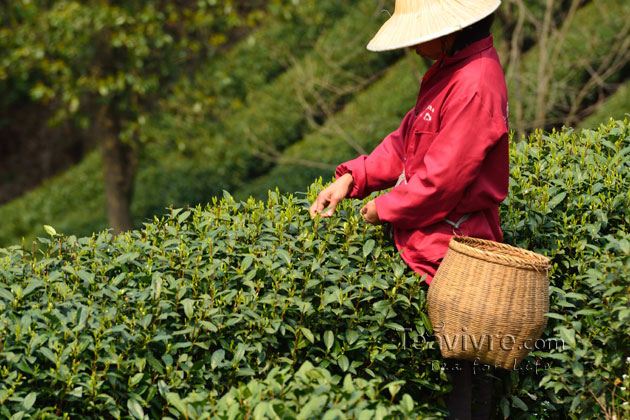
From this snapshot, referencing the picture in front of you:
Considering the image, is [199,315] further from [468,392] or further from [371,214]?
[468,392]

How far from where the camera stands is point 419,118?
9.23 ft

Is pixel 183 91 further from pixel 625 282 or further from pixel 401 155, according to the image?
pixel 625 282

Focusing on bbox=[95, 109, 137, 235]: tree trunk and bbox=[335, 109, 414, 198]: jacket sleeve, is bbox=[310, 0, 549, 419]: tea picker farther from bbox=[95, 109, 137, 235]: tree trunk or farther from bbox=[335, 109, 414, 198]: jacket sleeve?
bbox=[95, 109, 137, 235]: tree trunk

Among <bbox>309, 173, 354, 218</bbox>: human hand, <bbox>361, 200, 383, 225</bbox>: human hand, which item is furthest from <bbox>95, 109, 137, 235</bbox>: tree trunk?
<bbox>361, 200, 383, 225</bbox>: human hand

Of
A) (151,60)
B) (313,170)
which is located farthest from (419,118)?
(313,170)

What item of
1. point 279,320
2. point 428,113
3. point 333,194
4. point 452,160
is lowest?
point 279,320

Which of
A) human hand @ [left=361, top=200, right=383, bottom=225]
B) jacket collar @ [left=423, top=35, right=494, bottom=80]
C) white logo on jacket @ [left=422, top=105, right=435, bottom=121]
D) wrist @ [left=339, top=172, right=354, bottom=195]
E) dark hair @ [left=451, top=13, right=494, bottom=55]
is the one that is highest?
dark hair @ [left=451, top=13, right=494, bottom=55]

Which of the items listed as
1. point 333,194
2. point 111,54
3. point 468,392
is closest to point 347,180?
point 333,194

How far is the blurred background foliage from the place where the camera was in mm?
7992

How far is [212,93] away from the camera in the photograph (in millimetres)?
9906

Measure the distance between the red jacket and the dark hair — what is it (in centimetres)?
3

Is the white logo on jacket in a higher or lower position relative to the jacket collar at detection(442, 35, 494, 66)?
lower

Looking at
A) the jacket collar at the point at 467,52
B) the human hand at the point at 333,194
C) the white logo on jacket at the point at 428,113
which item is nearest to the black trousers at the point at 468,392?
the human hand at the point at 333,194

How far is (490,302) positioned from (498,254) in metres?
0.17
